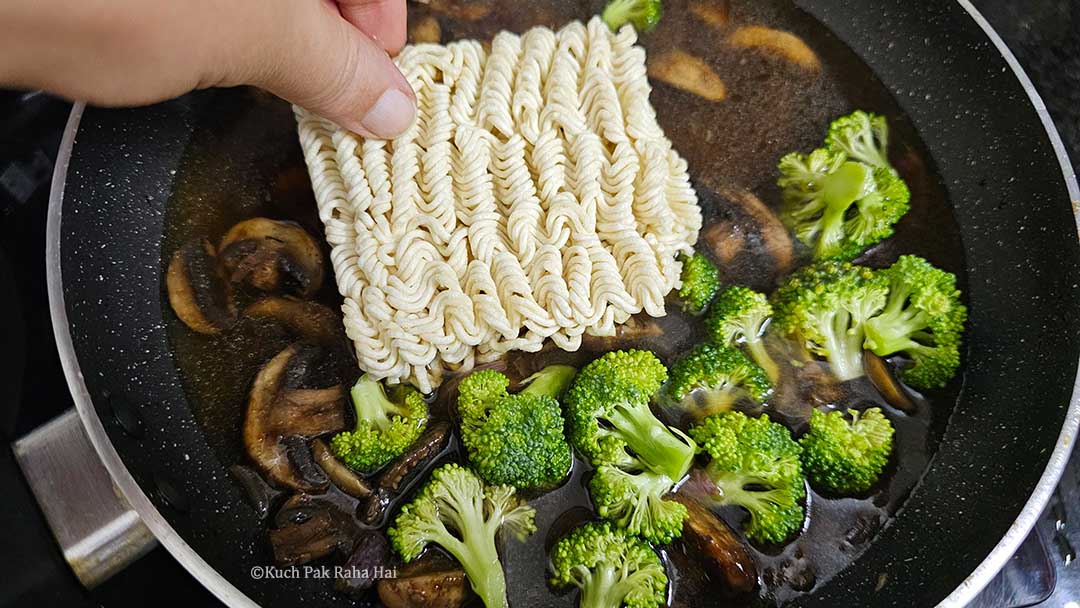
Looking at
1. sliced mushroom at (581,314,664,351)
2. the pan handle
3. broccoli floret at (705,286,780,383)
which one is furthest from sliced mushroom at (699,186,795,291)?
the pan handle

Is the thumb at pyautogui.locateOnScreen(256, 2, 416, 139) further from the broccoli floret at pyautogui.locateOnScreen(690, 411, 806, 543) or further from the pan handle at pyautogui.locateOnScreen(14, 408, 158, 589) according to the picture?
the broccoli floret at pyautogui.locateOnScreen(690, 411, 806, 543)

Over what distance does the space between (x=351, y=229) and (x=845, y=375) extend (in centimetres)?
164

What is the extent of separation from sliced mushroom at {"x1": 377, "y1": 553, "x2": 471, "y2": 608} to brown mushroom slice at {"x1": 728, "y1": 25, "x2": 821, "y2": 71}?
7.09 ft

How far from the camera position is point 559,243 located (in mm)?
2383

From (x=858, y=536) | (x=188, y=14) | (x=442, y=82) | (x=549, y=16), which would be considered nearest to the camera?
(x=188, y=14)

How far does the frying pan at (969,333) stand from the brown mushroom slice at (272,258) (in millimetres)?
276

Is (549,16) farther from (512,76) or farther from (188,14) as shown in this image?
(188,14)

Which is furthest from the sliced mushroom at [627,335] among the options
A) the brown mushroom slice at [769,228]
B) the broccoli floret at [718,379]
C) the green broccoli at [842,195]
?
the green broccoli at [842,195]

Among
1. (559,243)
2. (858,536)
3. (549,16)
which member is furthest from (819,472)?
(549,16)

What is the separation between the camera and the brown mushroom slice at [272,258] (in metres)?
2.44

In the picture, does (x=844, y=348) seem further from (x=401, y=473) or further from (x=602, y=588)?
(x=401, y=473)

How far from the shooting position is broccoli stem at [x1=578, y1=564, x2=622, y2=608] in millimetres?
2076

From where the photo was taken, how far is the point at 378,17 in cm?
250

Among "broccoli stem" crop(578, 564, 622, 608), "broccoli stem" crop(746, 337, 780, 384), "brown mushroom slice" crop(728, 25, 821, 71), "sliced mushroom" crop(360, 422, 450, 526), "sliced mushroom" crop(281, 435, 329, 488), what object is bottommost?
"sliced mushroom" crop(281, 435, 329, 488)
